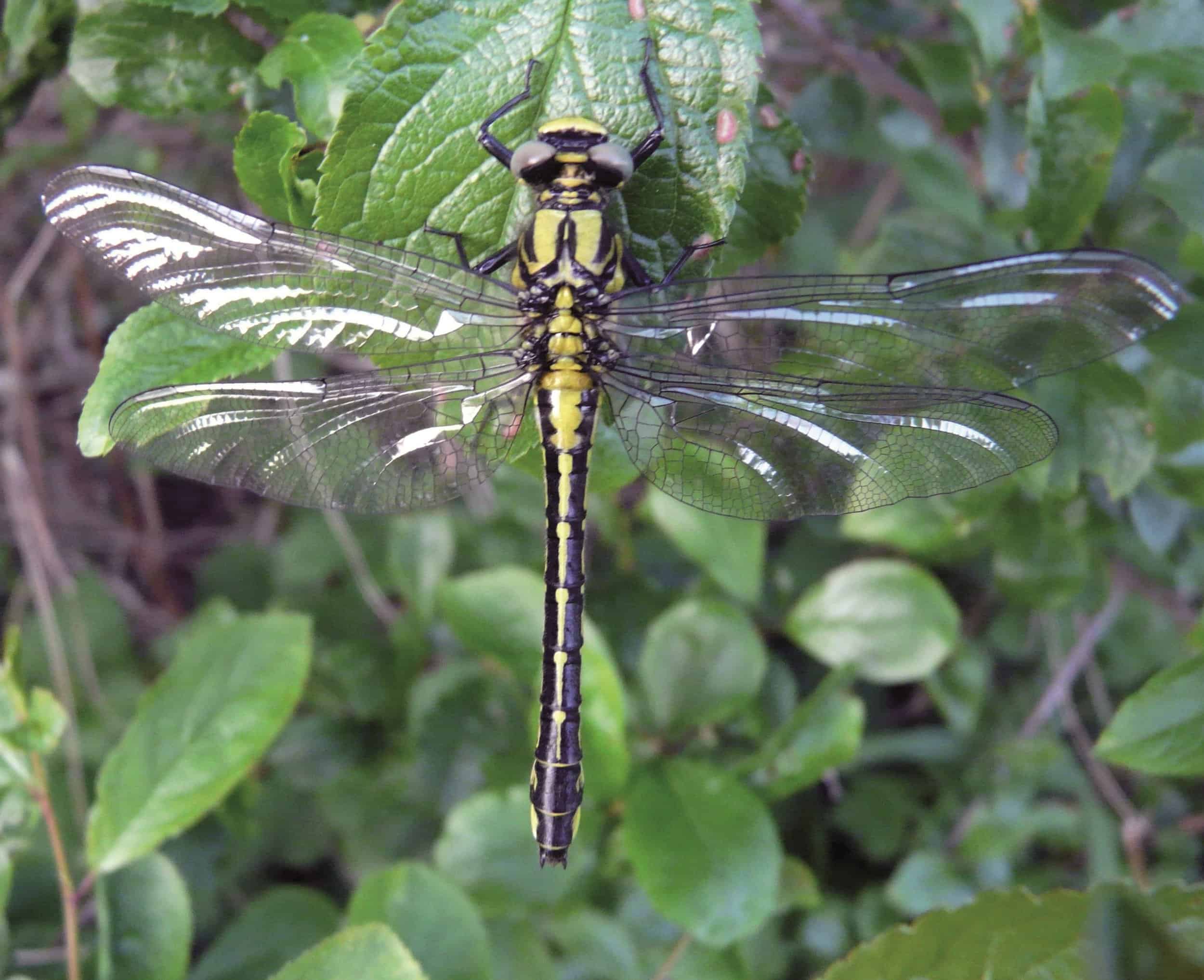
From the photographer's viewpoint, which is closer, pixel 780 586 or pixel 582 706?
pixel 582 706

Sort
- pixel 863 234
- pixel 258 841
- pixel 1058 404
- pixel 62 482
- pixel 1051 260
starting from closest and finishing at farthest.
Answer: pixel 1051 260, pixel 1058 404, pixel 258 841, pixel 863 234, pixel 62 482

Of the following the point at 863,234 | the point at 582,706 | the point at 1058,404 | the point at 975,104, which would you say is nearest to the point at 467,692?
the point at 582,706

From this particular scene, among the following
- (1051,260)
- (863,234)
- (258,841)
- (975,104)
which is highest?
(863,234)

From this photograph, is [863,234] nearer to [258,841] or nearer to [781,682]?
[781,682]

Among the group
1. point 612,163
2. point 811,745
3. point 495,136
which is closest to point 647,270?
point 612,163

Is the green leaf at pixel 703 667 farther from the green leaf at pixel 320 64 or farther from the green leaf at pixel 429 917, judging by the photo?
the green leaf at pixel 320 64

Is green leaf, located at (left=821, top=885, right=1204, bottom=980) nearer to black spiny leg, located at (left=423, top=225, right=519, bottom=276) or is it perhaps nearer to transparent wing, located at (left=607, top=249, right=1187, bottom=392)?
transparent wing, located at (left=607, top=249, right=1187, bottom=392)
